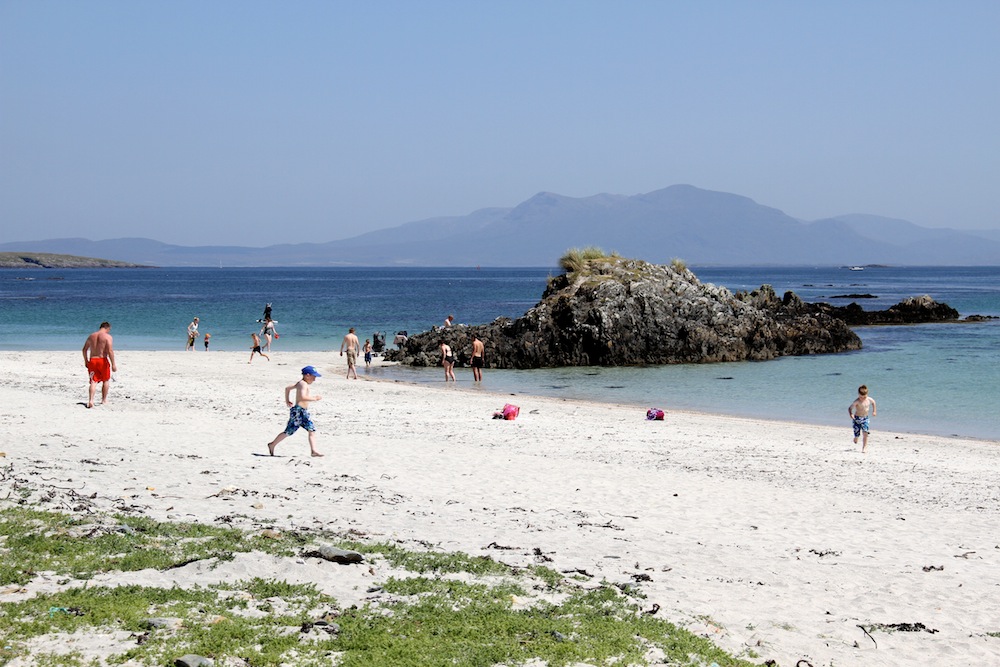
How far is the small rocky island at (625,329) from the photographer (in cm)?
3544

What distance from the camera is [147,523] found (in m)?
9.20

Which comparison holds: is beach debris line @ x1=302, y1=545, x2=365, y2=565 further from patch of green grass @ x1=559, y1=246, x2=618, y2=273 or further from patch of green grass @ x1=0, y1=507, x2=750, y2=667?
patch of green grass @ x1=559, y1=246, x2=618, y2=273

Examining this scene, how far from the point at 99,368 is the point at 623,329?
21414 millimetres

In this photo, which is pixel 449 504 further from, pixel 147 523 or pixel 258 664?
pixel 258 664

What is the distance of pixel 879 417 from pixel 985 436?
121 inches

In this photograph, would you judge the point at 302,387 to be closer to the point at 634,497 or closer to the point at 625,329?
Answer: the point at 634,497

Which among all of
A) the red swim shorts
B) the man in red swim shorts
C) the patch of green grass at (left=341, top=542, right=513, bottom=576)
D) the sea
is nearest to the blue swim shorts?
the patch of green grass at (left=341, top=542, right=513, bottom=576)

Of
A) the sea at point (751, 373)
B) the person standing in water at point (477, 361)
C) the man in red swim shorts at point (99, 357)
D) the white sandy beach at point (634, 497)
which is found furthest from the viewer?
the person standing in water at point (477, 361)

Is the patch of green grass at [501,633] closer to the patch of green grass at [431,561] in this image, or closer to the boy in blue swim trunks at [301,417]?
the patch of green grass at [431,561]

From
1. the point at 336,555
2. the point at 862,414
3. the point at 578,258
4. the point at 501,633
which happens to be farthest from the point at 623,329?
the point at 501,633

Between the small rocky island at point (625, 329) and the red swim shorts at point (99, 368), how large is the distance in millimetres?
16930

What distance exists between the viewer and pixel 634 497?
40.1 feet

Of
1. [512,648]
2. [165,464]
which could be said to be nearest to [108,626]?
[512,648]

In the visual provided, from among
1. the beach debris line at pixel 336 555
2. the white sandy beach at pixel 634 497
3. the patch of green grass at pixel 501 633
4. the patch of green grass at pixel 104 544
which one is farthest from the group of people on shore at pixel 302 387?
the patch of green grass at pixel 501 633
